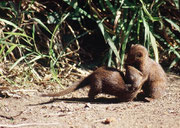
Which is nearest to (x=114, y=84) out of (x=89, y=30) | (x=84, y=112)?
(x=84, y=112)

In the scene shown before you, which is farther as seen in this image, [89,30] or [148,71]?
[89,30]

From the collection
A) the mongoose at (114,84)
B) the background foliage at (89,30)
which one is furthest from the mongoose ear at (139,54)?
the background foliage at (89,30)

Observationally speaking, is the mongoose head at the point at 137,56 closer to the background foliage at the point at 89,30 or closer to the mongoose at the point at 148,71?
the mongoose at the point at 148,71

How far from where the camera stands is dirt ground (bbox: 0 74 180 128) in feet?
12.7

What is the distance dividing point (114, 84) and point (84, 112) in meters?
0.71

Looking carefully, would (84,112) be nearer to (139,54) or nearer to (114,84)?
(114,84)

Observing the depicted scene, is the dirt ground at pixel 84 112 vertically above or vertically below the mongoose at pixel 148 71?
below

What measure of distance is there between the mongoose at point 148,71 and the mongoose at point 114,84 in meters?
0.18

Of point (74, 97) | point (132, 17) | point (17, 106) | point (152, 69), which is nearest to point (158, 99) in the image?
point (152, 69)

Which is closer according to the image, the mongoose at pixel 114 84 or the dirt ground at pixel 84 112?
the dirt ground at pixel 84 112

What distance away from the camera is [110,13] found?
6133mm

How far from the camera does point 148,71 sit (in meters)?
5.02

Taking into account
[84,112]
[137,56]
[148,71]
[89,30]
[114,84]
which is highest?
[89,30]

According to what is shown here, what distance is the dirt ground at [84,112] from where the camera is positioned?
387 centimetres
